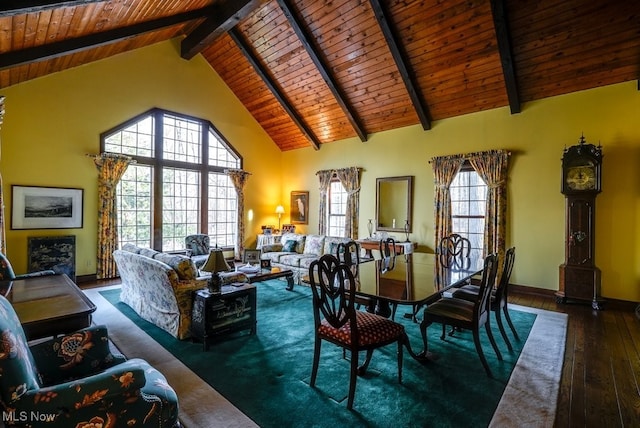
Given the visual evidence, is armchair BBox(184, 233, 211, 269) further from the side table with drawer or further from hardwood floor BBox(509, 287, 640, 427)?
hardwood floor BBox(509, 287, 640, 427)

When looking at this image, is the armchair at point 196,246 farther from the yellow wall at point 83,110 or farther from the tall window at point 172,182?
the yellow wall at point 83,110

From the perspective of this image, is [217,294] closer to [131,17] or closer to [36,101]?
[131,17]

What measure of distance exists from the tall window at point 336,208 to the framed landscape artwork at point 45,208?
5.31m

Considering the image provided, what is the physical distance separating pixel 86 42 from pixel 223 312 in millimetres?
4467

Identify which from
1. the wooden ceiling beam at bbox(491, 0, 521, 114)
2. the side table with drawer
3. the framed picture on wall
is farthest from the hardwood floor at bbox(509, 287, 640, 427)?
the framed picture on wall

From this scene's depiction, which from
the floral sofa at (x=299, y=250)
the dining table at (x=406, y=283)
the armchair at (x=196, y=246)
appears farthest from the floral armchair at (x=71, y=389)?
the armchair at (x=196, y=246)

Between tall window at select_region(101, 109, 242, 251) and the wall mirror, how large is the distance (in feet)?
12.4

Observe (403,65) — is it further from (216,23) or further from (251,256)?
(251,256)

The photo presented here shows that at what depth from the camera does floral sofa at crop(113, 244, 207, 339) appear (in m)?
3.35

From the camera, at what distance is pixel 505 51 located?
4695 millimetres

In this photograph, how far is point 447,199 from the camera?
20.4 ft

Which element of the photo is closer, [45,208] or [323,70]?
[45,208]

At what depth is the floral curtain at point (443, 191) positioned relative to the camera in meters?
6.15

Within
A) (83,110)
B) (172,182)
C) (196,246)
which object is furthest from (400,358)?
(83,110)
